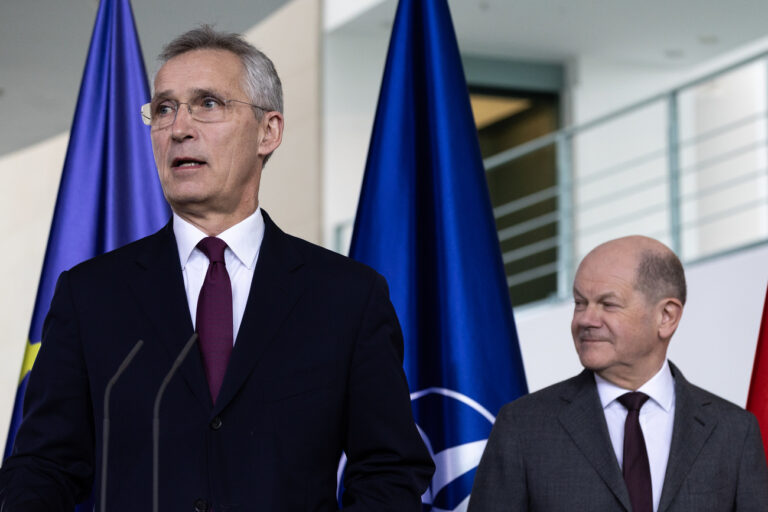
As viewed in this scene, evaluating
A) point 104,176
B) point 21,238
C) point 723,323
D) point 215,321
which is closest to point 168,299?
point 215,321

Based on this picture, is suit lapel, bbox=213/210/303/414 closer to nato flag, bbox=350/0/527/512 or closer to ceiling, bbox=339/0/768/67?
nato flag, bbox=350/0/527/512

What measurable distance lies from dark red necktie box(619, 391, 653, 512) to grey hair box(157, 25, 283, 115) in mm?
1079

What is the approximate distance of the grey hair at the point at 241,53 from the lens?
1933 millimetres

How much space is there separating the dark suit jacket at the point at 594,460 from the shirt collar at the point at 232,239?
2.82ft

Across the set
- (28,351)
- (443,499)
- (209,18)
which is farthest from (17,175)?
(443,499)

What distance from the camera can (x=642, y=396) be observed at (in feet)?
8.13

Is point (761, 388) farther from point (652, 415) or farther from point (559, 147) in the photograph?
point (559, 147)

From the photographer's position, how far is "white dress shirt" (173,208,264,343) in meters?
1.85

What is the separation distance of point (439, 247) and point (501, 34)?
6.37 meters

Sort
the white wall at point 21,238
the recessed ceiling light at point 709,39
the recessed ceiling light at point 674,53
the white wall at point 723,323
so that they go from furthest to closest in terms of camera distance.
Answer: the recessed ceiling light at point 674,53 → the recessed ceiling light at point 709,39 → the white wall at point 21,238 → the white wall at point 723,323

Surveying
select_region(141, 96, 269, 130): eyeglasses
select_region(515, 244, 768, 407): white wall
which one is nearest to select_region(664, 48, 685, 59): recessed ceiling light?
select_region(515, 244, 768, 407): white wall

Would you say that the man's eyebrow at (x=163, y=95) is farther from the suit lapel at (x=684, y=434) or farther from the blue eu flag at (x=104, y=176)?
the suit lapel at (x=684, y=434)

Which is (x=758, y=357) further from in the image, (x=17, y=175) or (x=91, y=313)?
(x=17, y=175)

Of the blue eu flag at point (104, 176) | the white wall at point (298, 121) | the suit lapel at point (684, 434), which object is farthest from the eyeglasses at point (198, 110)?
the white wall at point (298, 121)
